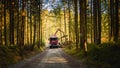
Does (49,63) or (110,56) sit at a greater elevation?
(110,56)

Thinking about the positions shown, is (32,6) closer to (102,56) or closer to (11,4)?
(11,4)

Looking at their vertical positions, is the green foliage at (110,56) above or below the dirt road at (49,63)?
above

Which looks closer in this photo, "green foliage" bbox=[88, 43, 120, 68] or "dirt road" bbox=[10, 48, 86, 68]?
"green foliage" bbox=[88, 43, 120, 68]

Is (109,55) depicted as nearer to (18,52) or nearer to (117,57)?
(117,57)

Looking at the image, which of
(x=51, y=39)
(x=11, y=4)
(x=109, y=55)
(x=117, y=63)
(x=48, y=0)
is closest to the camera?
(x=117, y=63)

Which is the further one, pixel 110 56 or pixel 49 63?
pixel 49 63

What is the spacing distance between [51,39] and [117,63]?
179 ft

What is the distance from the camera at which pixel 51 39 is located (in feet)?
238

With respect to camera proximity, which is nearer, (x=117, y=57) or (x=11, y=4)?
(x=117, y=57)

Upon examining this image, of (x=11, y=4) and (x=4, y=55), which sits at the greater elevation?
(x=11, y=4)

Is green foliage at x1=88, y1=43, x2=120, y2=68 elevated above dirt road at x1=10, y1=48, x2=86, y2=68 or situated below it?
above

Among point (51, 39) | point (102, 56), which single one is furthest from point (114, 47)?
point (51, 39)

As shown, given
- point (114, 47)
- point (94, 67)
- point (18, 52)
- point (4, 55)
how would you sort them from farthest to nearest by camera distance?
point (18, 52), point (4, 55), point (114, 47), point (94, 67)

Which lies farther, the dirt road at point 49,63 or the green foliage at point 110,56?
the dirt road at point 49,63
